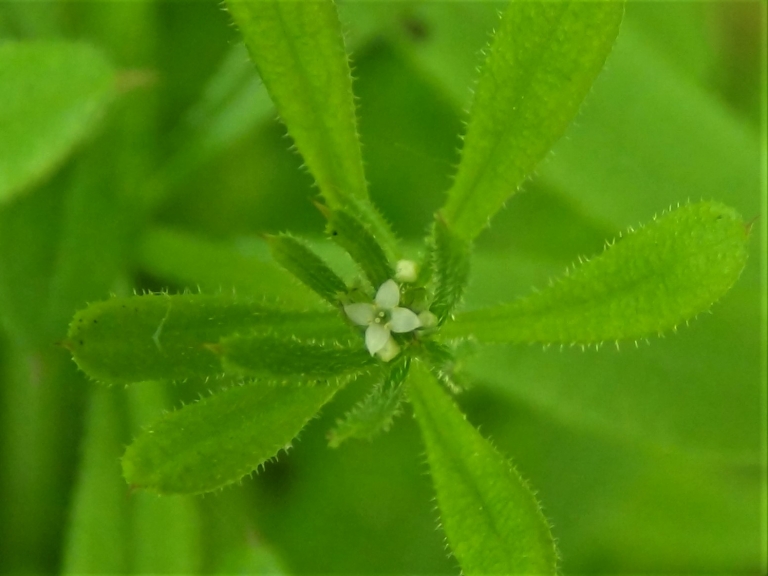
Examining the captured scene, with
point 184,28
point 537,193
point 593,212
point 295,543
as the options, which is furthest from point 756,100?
point 295,543

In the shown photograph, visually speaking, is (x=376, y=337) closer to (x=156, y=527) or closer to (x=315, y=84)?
(x=315, y=84)

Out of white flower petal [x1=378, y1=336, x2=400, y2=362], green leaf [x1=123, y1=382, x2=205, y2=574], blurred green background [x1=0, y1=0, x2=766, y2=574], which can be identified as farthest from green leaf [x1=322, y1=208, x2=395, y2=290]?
green leaf [x1=123, y1=382, x2=205, y2=574]

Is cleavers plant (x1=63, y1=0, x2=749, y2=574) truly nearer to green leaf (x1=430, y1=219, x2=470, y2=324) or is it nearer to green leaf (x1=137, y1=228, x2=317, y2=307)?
green leaf (x1=430, y1=219, x2=470, y2=324)

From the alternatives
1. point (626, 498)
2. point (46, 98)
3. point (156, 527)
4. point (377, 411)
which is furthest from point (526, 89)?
point (626, 498)

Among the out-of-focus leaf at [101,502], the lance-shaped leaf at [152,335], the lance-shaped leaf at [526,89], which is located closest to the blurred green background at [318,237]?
the out-of-focus leaf at [101,502]

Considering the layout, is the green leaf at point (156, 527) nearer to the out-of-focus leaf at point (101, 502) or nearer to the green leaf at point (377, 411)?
the out-of-focus leaf at point (101, 502)

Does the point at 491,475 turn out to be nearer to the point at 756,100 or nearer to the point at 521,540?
the point at 521,540
